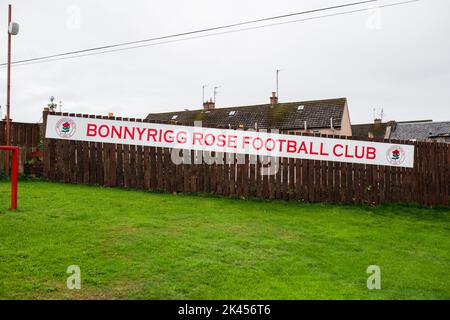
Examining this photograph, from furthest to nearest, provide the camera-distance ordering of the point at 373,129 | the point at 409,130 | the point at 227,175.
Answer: the point at 373,129 < the point at 409,130 < the point at 227,175

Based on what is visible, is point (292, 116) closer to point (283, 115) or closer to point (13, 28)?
point (283, 115)

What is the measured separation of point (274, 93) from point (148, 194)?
32345 millimetres

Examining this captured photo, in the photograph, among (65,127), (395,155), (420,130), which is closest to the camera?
(65,127)

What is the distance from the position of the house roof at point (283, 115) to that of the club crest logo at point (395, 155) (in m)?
20.4

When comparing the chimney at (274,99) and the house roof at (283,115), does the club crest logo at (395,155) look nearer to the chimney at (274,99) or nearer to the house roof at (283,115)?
the house roof at (283,115)

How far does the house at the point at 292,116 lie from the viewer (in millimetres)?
34906

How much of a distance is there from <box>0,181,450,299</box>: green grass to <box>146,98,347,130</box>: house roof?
936 inches

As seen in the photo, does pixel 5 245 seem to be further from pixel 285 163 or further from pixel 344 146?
pixel 344 146

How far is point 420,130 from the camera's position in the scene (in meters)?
49.2

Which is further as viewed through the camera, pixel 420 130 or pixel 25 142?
pixel 420 130

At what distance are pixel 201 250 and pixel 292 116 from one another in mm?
32359

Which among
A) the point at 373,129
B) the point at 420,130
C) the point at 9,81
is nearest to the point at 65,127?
the point at 9,81

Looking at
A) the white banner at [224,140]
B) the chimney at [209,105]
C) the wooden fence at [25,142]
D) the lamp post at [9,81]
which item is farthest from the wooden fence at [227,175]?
the chimney at [209,105]

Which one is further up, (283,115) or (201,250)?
(283,115)
